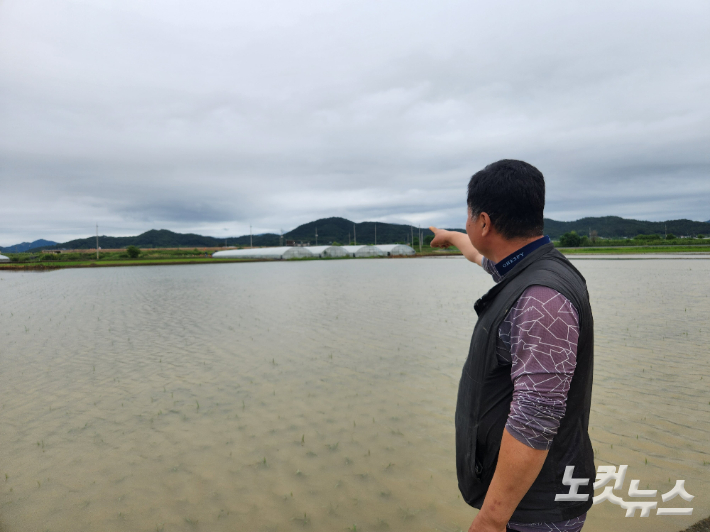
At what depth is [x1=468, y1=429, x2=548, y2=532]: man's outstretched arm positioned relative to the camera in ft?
5.02

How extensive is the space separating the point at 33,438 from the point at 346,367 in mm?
5117

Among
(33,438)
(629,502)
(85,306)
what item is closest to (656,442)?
(629,502)

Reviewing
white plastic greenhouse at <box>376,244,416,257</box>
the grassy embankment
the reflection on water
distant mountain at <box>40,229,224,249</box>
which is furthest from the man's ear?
distant mountain at <box>40,229,224,249</box>

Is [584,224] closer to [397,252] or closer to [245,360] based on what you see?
[397,252]

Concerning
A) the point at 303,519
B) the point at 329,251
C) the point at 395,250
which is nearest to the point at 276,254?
the point at 329,251

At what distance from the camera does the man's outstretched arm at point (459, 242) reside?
2996mm

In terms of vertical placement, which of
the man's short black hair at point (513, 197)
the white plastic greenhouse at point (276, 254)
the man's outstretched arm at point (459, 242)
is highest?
the white plastic greenhouse at point (276, 254)

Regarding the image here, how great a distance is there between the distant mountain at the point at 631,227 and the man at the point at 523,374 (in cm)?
15620

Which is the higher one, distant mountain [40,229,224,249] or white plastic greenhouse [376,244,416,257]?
distant mountain [40,229,224,249]

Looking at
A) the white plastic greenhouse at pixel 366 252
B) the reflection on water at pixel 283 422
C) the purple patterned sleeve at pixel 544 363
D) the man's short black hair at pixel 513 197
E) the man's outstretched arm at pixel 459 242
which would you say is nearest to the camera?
the purple patterned sleeve at pixel 544 363

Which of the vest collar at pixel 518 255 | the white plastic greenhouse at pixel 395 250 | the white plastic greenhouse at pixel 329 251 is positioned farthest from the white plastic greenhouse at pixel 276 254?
the vest collar at pixel 518 255

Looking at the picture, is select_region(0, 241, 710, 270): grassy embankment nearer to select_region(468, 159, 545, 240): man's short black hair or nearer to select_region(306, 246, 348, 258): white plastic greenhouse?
select_region(306, 246, 348, 258): white plastic greenhouse

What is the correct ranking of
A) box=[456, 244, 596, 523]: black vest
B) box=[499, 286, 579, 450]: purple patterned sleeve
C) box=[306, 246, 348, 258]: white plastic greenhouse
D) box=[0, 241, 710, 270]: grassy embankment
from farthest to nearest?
box=[306, 246, 348, 258]: white plastic greenhouse → box=[0, 241, 710, 270]: grassy embankment → box=[456, 244, 596, 523]: black vest → box=[499, 286, 579, 450]: purple patterned sleeve

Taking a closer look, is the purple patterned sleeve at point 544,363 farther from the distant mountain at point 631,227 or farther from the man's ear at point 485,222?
the distant mountain at point 631,227
